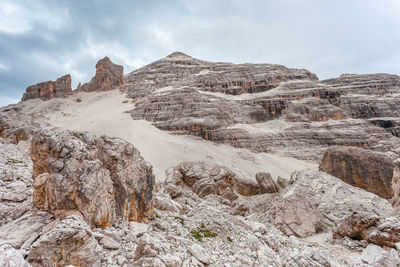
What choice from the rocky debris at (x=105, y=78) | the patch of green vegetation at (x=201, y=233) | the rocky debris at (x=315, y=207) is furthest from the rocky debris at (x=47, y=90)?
the patch of green vegetation at (x=201, y=233)

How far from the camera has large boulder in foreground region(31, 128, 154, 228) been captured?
662cm

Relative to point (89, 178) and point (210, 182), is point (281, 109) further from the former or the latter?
point (89, 178)

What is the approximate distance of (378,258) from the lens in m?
7.35

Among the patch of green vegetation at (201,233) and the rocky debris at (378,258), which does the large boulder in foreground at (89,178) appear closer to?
the patch of green vegetation at (201,233)

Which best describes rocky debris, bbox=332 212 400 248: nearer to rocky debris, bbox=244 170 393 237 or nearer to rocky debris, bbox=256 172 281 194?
rocky debris, bbox=244 170 393 237

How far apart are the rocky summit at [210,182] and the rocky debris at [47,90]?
436 inches

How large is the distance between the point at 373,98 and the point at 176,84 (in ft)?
207

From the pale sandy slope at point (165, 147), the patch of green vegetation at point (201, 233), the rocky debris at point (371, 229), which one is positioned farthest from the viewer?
the pale sandy slope at point (165, 147)

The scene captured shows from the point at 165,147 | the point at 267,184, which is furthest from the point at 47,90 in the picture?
the point at 267,184

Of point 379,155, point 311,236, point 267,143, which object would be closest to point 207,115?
point 267,143

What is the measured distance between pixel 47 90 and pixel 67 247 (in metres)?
94.0

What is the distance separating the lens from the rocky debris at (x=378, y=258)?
700 cm

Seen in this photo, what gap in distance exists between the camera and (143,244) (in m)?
5.41

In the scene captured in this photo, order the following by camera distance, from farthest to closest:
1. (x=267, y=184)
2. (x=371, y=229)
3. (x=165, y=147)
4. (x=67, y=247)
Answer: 1. (x=165, y=147)
2. (x=267, y=184)
3. (x=371, y=229)
4. (x=67, y=247)
